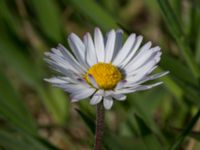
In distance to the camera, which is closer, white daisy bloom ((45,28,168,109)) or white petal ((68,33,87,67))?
white daisy bloom ((45,28,168,109))

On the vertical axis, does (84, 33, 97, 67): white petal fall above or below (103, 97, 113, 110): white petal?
above

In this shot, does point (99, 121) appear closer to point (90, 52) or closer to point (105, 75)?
point (105, 75)

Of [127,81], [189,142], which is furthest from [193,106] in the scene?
[127,81]

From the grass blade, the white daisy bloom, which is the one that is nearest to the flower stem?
the white daisy bloom

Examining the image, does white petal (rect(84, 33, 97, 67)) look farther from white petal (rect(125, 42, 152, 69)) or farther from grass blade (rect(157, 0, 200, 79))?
grass blade (rect(157, 0, 200, 79))

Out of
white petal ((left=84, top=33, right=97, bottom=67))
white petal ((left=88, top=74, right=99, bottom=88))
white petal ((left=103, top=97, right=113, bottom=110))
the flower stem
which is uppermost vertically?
white petal ((left=84, top=33, right=97, bottom=67))

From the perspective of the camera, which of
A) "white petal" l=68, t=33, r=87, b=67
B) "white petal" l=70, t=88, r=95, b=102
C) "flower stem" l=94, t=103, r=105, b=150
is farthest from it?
"white petal" l=68, t=33, r=87, b=67

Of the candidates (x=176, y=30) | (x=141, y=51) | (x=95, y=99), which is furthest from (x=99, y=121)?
(x=176, y=30)
